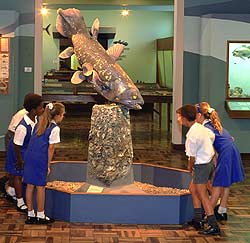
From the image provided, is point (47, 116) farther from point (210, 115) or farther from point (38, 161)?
point (210, 115)


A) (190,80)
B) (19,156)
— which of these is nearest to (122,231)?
(19,156)

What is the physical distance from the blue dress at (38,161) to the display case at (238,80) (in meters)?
5.24

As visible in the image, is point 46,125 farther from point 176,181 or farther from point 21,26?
point 21,26

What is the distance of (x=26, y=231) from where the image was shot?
17.9ft

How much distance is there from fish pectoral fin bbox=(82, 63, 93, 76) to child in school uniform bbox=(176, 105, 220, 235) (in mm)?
1136

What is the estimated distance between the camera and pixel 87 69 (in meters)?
6.23

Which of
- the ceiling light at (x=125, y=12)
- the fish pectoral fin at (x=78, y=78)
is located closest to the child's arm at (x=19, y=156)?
the fish pectoral fin at (x=78, y=78)

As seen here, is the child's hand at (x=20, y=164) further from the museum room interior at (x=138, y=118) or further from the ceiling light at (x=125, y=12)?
the ceiling light at (x=125, y=12)

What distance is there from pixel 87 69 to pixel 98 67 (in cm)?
13

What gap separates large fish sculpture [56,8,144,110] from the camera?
6211 mm

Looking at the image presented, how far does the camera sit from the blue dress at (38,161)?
562 cm

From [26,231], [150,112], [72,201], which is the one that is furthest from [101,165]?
[150,112]

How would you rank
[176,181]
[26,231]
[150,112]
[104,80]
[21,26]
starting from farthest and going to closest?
1. [150,112]
2. [21,26]
3. [176,181]
4. [104,80]
5. [26,231]

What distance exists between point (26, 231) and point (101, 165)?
116 cm
